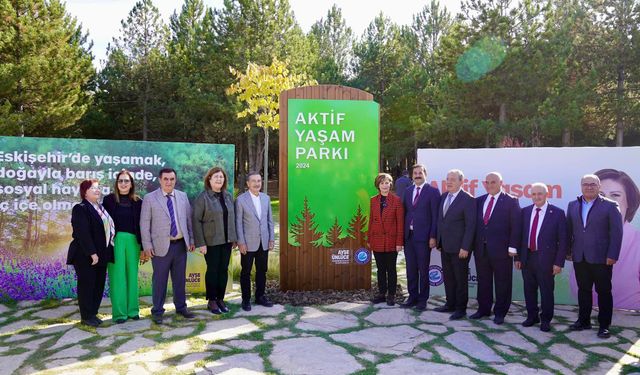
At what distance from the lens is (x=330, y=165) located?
6.86m

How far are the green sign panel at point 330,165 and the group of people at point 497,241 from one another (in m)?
0.63

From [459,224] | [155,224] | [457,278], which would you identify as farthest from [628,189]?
[155,224]

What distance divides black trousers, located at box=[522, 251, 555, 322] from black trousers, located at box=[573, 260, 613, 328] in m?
0.30

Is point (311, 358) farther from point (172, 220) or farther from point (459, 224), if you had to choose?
point (459, 224)

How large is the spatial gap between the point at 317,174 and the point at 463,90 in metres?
17.0

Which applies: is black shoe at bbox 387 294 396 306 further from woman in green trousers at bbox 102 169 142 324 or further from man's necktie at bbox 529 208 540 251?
woman in green trousers at bbox 102 169 142 324

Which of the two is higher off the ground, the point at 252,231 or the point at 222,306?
the point at 252,231

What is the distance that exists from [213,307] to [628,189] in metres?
5.14

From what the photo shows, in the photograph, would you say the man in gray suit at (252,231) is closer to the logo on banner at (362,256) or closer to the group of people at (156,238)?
the group of people at (156,238)

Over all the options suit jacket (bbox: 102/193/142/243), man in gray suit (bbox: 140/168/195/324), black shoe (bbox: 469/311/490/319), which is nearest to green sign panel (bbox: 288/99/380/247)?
man in gray suit (bbox: 140/168/195/324)

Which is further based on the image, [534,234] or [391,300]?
[391,300]

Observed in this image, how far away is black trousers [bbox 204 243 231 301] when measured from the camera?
19.2 feet

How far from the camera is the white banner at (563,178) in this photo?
6133mm

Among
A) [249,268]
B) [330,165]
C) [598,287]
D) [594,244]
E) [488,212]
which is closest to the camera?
[594,244]
